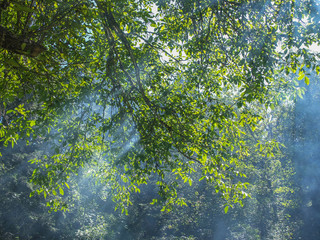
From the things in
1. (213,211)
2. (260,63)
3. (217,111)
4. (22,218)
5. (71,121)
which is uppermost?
(213,211)

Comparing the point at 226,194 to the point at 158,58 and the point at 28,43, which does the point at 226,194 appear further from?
the point at 28,43

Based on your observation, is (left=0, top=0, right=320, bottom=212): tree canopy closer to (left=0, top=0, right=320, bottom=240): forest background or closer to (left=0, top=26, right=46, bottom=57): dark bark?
(left=0, top=0, right=320, bottom=240): forest background

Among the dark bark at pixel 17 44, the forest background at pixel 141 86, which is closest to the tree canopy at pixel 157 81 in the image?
the forest background at pixel 141 86

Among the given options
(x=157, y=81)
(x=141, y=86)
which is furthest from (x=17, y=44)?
(x=157, y=81)

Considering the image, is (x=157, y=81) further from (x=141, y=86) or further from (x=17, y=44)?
(x=17, y=44)

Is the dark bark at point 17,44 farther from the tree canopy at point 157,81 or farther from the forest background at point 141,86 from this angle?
the tree canopy at point 157,81

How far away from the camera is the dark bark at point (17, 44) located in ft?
7.24

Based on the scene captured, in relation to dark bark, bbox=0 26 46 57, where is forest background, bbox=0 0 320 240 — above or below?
above

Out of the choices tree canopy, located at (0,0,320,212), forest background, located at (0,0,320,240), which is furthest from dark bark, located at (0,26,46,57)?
tree canopy, located at (0,0,320,212)

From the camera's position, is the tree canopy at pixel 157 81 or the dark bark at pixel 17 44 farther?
the tree canopy at pixel 157 81

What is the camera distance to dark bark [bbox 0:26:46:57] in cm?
221

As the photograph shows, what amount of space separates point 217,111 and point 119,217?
49.0ft

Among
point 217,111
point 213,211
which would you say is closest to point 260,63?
point 217,111

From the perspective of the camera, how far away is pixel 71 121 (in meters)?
4.78
